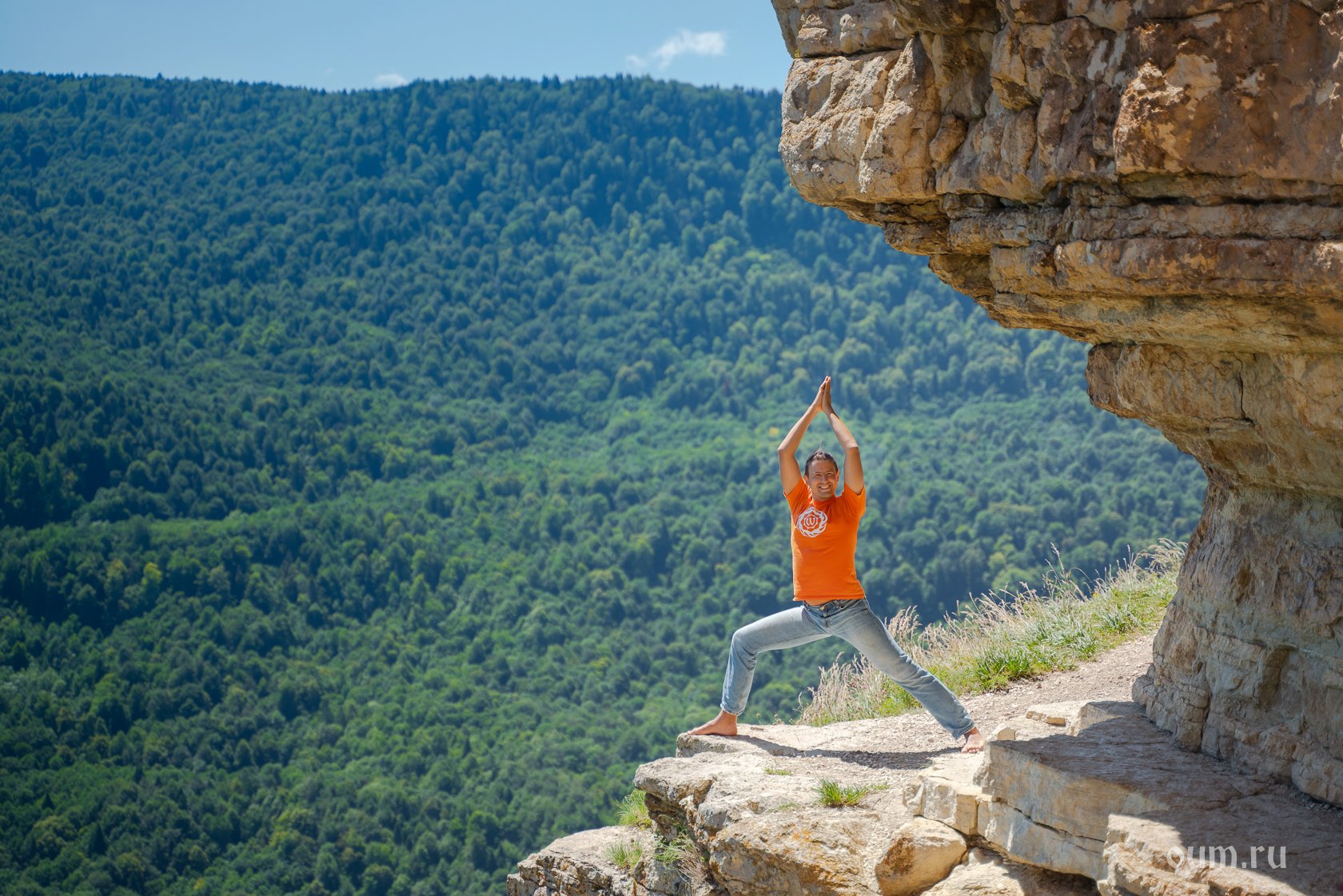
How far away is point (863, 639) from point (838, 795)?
859 millimetres

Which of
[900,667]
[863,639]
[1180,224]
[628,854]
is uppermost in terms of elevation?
[1180,224]

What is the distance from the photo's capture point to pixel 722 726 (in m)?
7.04

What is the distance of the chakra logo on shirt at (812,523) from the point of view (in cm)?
628

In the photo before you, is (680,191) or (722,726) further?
(680,191)

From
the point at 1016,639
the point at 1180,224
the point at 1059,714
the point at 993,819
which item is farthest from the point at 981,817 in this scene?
the point at 1016,639

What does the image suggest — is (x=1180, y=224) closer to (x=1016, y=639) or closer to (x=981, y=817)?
(x=981, y=817)

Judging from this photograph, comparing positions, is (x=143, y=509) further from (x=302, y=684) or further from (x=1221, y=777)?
(x=1221, y=777)

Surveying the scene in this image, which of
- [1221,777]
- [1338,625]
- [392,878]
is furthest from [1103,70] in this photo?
[392,878]

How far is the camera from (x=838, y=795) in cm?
570

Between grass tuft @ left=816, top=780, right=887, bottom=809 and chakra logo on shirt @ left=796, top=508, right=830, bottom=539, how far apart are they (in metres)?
1.29

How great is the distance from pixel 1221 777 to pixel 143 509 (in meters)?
69.4

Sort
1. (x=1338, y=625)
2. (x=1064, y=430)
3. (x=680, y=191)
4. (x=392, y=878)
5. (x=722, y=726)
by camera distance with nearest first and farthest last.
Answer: (x=1338, y=625) < (x=722, y=726) < (x=392, y=878) < (x=1064, y=430) < (x=680, y=191)

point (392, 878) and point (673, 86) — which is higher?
point (673, 86)

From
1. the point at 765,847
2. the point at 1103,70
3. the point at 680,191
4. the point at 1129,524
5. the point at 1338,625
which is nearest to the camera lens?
the point at 1103,70
